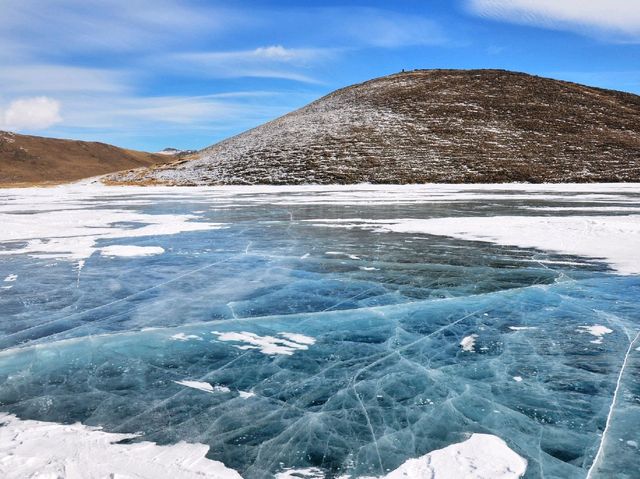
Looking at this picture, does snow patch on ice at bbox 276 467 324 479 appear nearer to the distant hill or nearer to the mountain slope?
the mountain slope

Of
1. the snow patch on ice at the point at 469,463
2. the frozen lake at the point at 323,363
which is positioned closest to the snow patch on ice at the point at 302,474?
the frozen lake at the point at 323,363

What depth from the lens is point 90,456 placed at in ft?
10.9

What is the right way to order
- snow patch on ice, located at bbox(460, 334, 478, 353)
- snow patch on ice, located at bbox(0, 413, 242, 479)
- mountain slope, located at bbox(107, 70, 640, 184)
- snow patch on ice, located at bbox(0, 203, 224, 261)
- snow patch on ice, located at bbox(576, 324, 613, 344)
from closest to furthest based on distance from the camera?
snow patch on ice, located at bbox(0, 413, 242, 479) → snow patch on ice, located at bbox(460, 334, 478, 353) → snow patch on ice, located at bbox(576, 324, 613, 344) → snow patch on ice, located at bbox(0, 203, 224, 261) → mountain slope, located at bbox(107, 70, 640, 184)

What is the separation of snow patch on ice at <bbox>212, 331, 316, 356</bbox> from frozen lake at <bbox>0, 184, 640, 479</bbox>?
0.11 feet

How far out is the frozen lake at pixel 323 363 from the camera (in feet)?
11.1

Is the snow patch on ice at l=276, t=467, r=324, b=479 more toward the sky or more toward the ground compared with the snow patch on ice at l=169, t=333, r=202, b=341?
more toward the ground

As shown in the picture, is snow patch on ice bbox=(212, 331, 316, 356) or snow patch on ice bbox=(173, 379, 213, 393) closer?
snow patch on ice bbox=(173, 379, 213, 393)

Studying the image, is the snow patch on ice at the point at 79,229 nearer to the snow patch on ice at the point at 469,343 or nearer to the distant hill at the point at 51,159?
the snow patch on ice at the point at 469,343

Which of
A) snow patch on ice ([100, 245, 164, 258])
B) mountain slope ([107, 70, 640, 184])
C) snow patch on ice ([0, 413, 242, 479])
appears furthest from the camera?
mountain slope ([107, 70, 640, 184])

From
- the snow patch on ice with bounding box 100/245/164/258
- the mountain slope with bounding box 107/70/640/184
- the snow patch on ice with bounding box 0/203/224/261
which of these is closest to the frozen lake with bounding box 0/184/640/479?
the snow patch on ice with bounding box 100/245/164/258

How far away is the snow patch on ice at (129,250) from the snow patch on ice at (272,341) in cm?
579

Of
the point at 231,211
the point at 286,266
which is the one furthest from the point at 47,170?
the point at 286,266

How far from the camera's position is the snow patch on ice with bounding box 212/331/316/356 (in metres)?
5.34

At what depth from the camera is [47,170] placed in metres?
133
